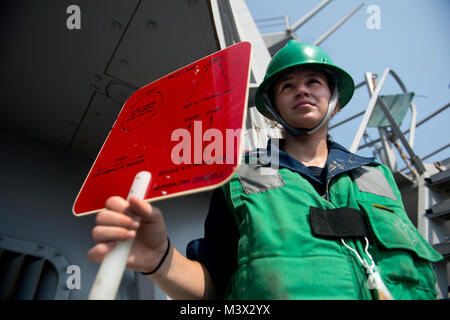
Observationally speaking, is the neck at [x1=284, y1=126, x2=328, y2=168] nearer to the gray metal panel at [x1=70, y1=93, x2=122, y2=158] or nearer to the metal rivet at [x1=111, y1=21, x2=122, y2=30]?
the metal rivet at [x1=111, y1=21, x2=122, y2=30]

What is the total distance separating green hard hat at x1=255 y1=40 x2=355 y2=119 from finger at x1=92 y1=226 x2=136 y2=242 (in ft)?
2.49

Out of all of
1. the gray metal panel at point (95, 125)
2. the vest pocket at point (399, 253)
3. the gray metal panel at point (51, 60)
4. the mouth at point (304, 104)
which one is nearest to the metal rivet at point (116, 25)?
the gray metal panel at point (51, 60)

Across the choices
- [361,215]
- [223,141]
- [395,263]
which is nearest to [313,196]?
[361,215]

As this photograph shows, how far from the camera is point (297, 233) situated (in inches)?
24.3

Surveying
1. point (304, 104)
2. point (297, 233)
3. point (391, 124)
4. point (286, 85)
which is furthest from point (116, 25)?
point (391, 124)

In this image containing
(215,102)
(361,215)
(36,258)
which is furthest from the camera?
(36,258)

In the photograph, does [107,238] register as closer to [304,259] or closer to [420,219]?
[304,259]

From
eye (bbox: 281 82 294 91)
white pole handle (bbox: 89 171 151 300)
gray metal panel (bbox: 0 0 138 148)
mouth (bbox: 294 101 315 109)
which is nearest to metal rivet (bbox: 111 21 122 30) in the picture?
gray metal panel (bbox: 0 0 138 148)

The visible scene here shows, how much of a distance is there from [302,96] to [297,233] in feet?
1.60

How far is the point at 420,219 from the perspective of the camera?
2.03 meters

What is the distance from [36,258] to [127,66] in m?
1.41

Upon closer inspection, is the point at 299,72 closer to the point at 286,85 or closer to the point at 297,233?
the point at 286,85

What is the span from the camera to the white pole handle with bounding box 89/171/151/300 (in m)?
0.40
